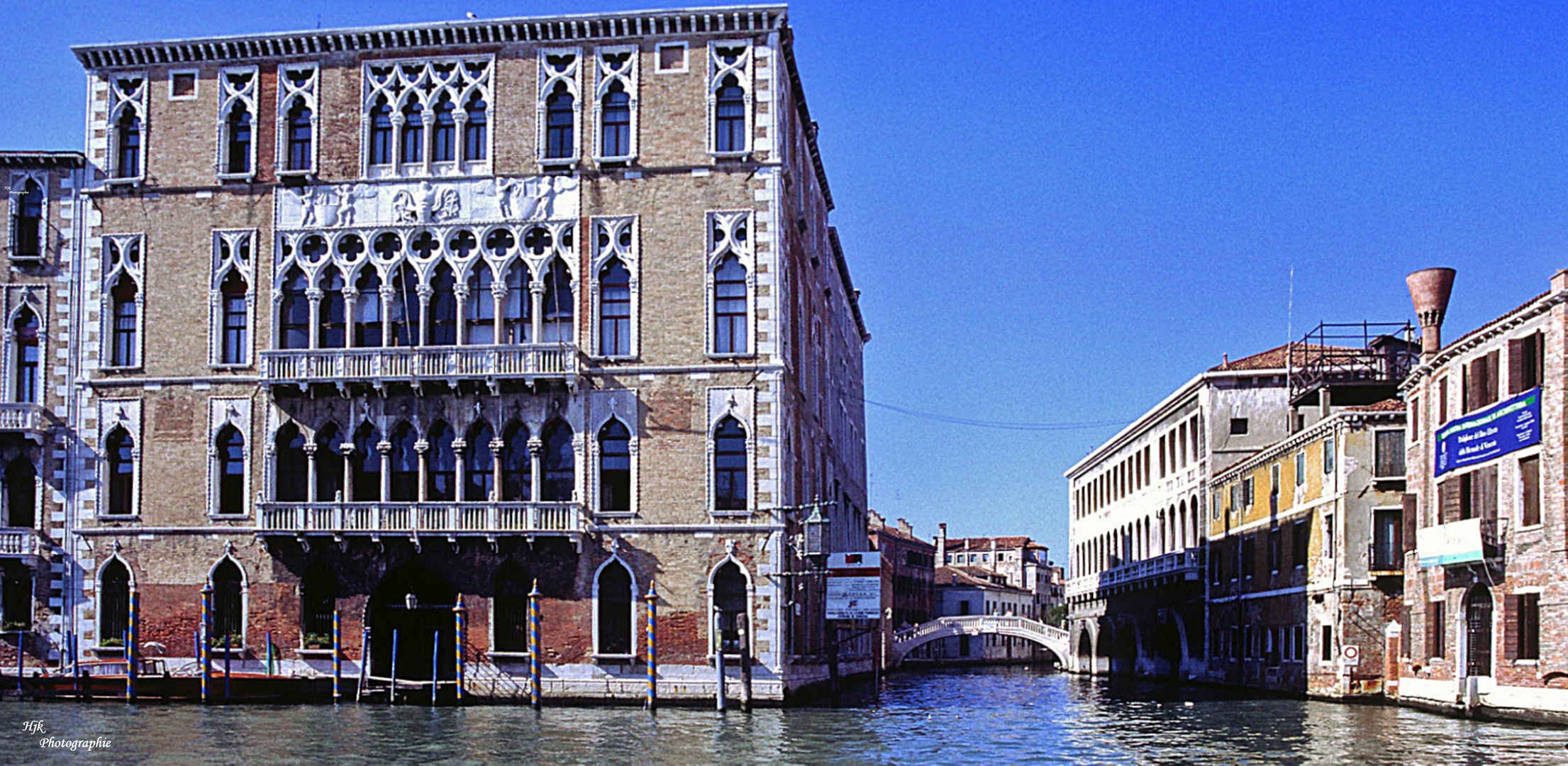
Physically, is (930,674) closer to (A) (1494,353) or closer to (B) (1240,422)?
(B) (1240,422)

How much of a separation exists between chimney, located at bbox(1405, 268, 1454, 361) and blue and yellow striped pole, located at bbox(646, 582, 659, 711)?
17.5m

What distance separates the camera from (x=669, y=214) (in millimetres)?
33094

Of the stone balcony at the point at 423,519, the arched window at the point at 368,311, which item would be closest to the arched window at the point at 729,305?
the stone balcony at the point at 423,519

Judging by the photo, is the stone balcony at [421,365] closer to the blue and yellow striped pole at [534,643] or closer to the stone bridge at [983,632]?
the blue and yellow striped pole at [534,643]

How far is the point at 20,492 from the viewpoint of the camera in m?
35.2

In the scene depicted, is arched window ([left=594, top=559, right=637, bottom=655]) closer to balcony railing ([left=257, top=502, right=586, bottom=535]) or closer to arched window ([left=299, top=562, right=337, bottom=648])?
balcony railing ([left=257, top=502, right=586, bottom=535])

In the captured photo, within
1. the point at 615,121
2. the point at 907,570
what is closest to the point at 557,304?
the point at 615,121

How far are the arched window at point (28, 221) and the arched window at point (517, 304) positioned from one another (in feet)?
33.7

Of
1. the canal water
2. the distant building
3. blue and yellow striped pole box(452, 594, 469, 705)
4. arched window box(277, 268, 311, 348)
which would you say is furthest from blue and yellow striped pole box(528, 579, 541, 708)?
the distant building

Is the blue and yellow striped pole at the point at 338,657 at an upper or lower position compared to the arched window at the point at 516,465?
lower

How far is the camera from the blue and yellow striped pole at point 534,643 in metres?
31.5

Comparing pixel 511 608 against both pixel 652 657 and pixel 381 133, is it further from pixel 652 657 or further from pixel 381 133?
pixel 381 133

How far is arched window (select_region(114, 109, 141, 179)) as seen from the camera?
1378 inches

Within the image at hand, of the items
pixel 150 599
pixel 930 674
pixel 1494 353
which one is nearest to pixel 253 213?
pixel 150 599
